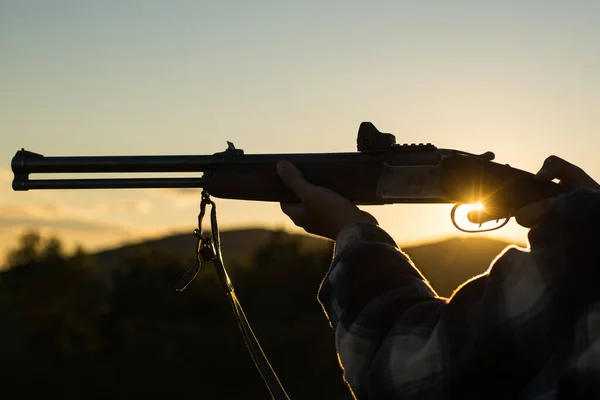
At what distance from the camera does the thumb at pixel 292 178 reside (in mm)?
4613

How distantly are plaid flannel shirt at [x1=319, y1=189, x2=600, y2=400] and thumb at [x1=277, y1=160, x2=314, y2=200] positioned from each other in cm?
178

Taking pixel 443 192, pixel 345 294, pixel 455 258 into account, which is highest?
pixel 455 258

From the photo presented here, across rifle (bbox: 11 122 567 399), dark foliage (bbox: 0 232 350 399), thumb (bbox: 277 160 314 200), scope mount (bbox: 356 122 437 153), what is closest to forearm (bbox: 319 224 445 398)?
thumb (bbox: 277 160 314 200)

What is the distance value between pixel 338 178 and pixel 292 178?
1.11 feet

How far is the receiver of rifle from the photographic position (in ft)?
15.5

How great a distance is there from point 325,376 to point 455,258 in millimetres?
10769

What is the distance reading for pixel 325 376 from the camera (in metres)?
46.6

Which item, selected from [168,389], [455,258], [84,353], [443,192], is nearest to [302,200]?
[443,192]

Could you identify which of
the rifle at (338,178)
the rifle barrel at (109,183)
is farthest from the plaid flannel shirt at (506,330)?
the rifle barrel at (109,183)

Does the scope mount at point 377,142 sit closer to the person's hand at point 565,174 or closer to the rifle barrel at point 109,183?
the person's hand at point 565,174

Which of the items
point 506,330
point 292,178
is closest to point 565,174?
point 292,178

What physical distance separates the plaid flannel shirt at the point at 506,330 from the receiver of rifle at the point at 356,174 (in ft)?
5.78

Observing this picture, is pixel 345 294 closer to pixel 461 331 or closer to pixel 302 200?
pixel 461 331

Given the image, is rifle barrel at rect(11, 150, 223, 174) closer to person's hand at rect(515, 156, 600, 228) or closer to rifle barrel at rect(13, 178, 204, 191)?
rifle barrel at rect(13, 178, 204, 191)
